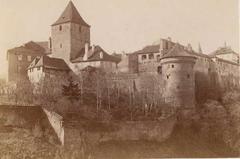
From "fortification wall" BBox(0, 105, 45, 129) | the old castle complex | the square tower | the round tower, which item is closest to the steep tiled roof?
the old castle complex

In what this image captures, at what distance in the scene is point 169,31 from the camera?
585cm

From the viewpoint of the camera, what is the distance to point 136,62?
20.7 ft

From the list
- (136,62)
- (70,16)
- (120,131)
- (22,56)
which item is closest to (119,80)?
→ (136,62)

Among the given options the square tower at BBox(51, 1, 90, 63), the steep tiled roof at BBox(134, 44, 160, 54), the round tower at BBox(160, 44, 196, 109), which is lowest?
the round tower at BBox(160, 44, 196, 109)

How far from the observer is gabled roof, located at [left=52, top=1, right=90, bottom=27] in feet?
18.4

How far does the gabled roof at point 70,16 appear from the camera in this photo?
562 centimetres

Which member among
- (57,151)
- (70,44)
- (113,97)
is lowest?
(57,151)

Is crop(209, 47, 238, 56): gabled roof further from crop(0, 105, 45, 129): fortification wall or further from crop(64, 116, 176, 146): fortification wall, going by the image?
crop(0, 105, 45, 129): fortification wall

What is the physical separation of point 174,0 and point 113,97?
1147 millimetres

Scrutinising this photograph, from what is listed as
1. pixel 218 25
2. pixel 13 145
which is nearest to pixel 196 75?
pixel 218 25

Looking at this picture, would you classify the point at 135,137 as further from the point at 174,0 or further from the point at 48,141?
the point at 174,0

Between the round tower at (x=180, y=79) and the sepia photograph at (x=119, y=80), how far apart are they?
0.01m

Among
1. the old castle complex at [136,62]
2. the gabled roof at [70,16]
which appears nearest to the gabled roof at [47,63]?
the old castle complex at [136,62]

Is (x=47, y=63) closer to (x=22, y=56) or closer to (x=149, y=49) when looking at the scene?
(x=22, y=56)
